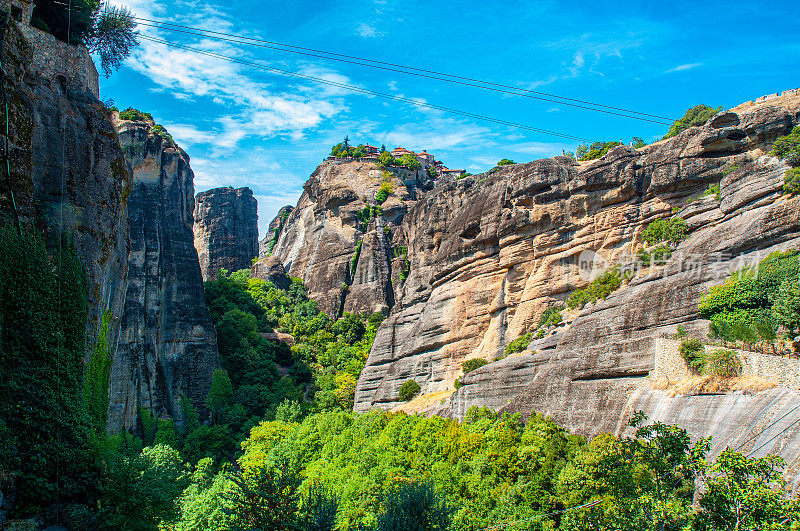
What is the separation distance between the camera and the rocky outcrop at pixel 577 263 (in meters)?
29.1

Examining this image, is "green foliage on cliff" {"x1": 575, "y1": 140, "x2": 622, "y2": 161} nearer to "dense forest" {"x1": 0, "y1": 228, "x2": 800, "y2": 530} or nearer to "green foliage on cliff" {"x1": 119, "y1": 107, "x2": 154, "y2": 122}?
"dense forest" {"x1": 0, "y1": 228, "x2": 800, "y2": 530}

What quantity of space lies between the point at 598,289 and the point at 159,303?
122 ft

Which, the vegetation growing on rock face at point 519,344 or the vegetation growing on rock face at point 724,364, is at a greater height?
the vegetation growing on rock face at point 519,344

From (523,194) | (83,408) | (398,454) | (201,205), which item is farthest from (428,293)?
(201,205)

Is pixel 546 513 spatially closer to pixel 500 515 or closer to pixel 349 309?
pixel 500 515

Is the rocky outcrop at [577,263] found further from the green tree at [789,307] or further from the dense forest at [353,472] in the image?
the green tree at [789,307]

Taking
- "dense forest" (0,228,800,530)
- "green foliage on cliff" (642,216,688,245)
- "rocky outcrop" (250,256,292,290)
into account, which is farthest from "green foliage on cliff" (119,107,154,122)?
"green foliage on cliff" (642,216,688,245)

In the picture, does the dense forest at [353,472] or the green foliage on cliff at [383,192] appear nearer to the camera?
the dense forest at [353,472]

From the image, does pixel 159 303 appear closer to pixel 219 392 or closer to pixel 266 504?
pixel 219 392

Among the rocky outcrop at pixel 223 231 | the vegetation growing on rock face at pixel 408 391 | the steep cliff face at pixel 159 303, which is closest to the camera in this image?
the vegetation growing on rock face at pixel 408 391

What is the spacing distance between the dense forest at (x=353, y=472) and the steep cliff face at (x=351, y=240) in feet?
99.9

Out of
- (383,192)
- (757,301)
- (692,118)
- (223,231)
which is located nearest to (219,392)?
(383,192)

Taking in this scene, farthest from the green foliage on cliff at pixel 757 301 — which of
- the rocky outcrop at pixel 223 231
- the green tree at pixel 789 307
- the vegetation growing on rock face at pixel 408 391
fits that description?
the rocky outcrop at pixel 223 231

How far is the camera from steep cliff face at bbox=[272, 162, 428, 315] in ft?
223
